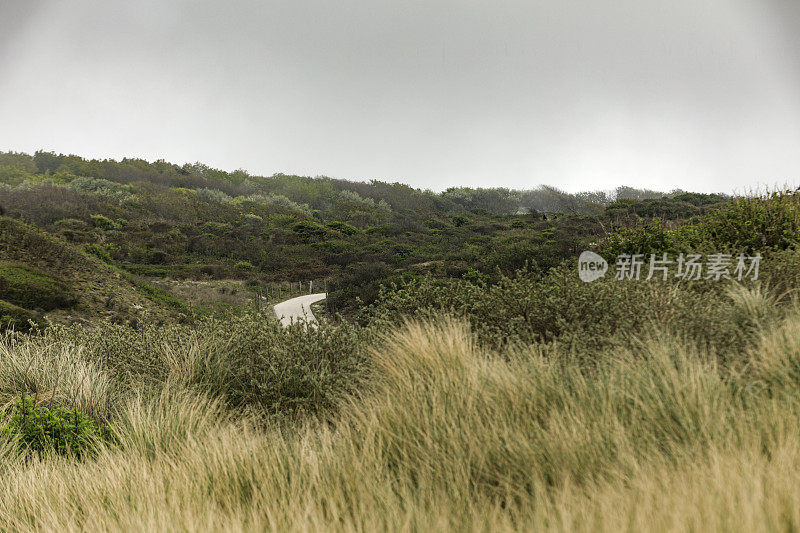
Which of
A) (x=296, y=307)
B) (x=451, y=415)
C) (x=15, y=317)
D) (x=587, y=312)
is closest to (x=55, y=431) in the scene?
(x=451, y=415)

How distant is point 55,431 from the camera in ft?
13.4

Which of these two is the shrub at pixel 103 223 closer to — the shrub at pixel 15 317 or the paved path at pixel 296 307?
the paved path at pixel 296 307

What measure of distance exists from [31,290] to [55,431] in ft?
32.8

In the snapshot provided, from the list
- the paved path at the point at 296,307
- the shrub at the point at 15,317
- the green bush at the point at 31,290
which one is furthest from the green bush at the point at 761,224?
the green bush at the point at 31,290

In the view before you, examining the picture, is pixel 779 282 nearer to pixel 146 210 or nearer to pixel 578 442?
pixel 578 442

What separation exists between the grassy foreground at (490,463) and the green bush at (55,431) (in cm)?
21

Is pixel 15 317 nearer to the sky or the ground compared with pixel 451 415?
nearer to the ground

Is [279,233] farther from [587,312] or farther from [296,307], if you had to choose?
[587,312]

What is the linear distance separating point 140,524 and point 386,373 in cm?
246

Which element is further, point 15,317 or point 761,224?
point 15,317

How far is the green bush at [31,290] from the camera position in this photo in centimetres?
1159

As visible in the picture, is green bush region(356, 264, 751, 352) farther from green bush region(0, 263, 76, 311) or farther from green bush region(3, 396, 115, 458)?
green bush region(0, 263, 76, 311)

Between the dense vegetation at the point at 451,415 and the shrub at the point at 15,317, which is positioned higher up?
the dense vegetation at the point at 451,415

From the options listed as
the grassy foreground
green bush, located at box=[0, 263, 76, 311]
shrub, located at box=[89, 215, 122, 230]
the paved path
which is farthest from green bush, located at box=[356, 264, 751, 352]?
shrub, located at box=[89, 215, 122, 230]
